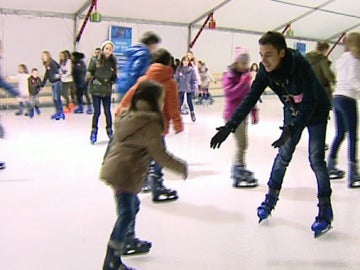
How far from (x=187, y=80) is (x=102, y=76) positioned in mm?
3407

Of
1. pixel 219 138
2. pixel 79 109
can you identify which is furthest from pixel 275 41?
pixel 79 109

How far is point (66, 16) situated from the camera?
10.0 meters

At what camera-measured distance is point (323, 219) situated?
2859mm

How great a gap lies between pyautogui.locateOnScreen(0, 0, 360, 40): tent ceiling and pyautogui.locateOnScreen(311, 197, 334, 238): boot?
7.85 metres

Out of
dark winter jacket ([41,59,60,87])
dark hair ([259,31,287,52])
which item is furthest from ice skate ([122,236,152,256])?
dark winter jacket ([41,59,60,87])

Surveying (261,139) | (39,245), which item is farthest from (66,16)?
(39,245)

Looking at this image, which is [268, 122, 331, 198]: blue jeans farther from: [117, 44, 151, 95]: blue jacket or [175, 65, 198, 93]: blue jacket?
[175, 65, 198, 93]: blue jacket

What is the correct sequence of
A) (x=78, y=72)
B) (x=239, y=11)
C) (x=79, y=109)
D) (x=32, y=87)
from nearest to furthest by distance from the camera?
(x=32, y=87)
(x=79, y=109)
(x=78, y=72)
(x=239, y=11)

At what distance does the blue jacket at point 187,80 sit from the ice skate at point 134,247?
6231 mm

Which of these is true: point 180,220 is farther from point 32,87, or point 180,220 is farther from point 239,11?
point 239,11

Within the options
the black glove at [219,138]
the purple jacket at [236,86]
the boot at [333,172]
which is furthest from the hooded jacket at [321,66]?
the black glove at [219,138]

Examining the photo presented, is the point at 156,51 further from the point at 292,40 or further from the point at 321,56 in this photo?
the point at 292,40

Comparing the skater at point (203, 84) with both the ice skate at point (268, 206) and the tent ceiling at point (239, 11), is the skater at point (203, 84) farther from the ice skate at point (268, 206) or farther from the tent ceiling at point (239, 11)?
the ice skate at point (268, 206)

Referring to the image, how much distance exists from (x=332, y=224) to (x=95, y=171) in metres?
2.18
